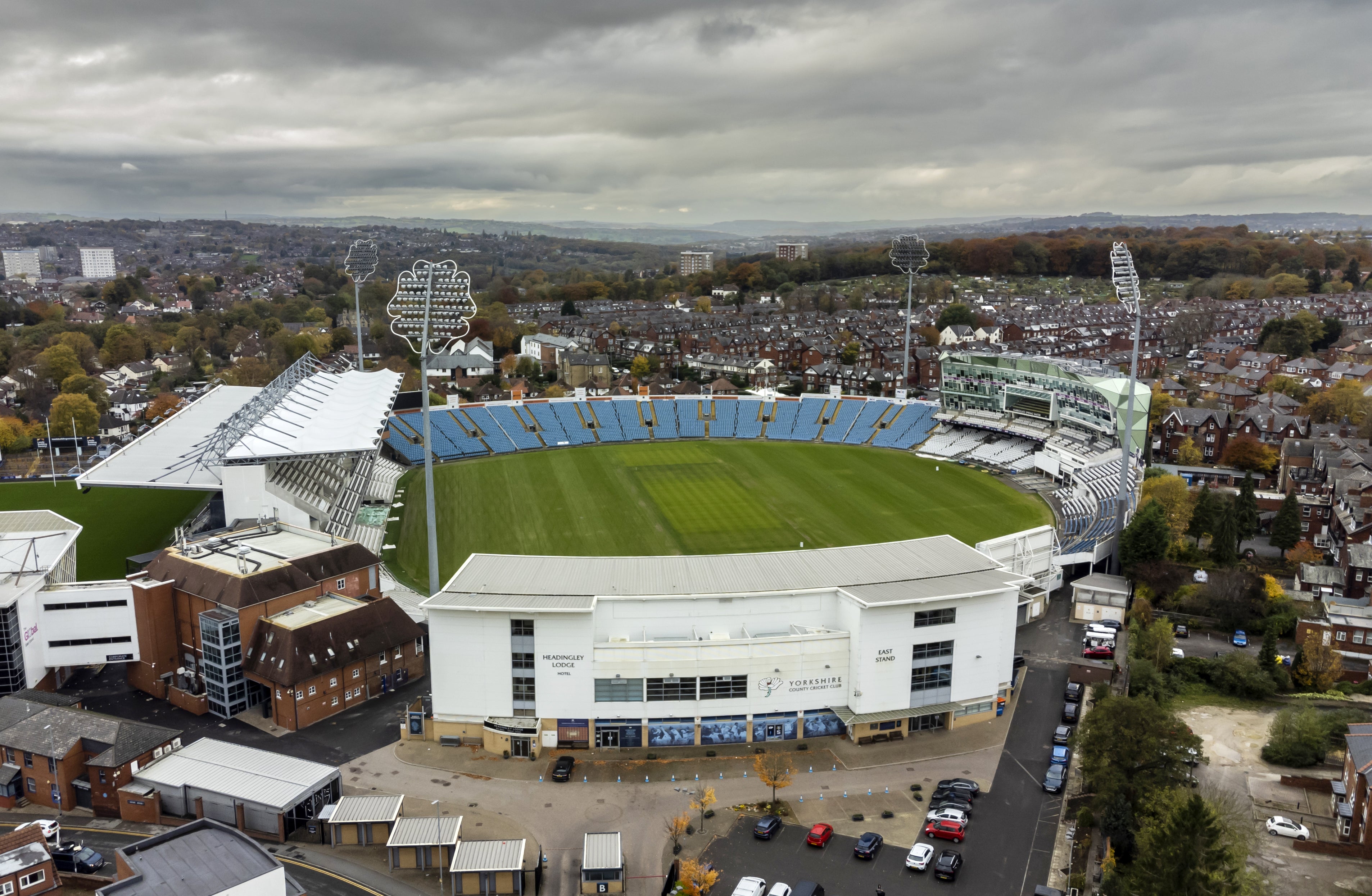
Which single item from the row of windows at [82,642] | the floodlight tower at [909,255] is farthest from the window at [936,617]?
the floodlight tower at [909,255]

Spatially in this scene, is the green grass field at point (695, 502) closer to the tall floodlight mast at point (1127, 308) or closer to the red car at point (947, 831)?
the tall floodlight mast at point (1127, 308)

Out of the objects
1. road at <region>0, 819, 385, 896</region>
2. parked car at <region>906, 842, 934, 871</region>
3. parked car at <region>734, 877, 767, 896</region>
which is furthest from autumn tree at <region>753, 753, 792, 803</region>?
road at <region>0, 819, 385, 896</region>

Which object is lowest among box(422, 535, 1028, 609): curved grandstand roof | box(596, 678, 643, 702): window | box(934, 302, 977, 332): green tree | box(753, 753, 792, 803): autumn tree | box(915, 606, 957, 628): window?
box(753, 753, 792, 803): autumn tree

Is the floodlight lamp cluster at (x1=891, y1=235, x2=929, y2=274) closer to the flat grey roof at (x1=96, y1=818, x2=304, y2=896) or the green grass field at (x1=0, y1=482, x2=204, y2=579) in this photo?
the green grass field at (x1=0, y1=482, x2=204, y2=579)

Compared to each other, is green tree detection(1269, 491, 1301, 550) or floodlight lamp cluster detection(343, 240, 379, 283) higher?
floodlight lamp cluster detection(343, 240, 379, 283)

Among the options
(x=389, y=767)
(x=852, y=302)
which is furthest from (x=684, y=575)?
(x=852, y=302)
